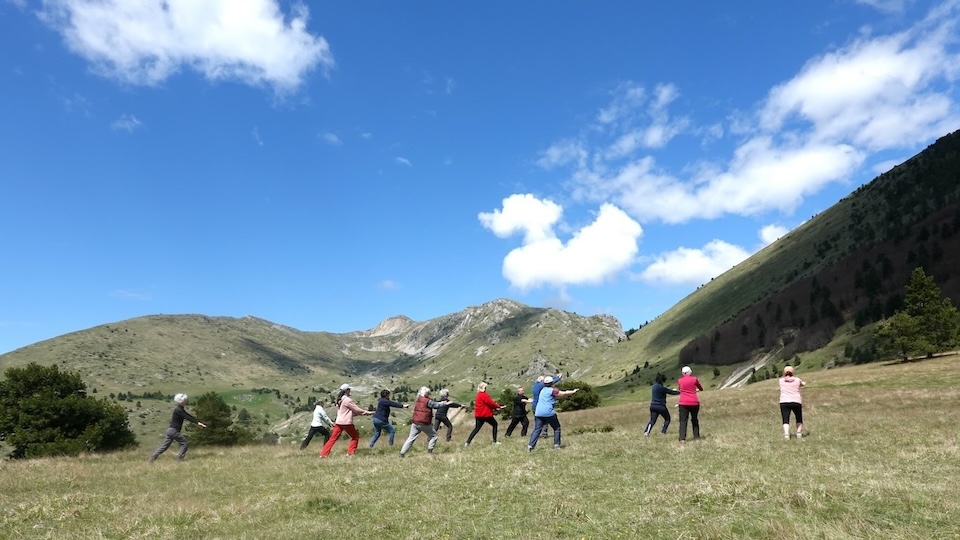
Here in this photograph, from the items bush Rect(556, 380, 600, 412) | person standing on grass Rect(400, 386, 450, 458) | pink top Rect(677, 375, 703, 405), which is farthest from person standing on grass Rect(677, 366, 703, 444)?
bush Rect(556, 380, 600, 412)

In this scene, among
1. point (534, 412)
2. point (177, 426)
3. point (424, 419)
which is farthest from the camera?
point (534, 412)

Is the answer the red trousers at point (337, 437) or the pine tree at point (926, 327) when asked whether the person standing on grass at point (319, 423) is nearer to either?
the red trousers at point (337, 437)

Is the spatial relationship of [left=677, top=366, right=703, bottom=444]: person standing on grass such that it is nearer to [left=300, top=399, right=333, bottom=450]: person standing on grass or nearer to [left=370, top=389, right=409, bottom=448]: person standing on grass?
[left=370, top=389, right=409, bottom=448]: person standing on grass

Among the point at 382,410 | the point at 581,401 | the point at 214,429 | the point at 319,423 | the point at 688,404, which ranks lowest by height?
the point at 214,429

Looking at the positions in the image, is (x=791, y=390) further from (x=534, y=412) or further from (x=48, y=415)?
(x=48, y=415)

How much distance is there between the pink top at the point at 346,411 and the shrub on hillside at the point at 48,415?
137 ft

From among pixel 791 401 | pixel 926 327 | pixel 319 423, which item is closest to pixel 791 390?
pixel 791 401

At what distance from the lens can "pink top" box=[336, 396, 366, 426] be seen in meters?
20.7

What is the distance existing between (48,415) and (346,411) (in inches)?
2000

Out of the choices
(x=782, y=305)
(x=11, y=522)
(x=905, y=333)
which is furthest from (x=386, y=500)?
(x=782, y=305)

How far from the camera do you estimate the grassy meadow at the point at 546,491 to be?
28.5 feet

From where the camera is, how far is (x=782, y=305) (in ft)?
414

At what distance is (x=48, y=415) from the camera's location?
52625mm

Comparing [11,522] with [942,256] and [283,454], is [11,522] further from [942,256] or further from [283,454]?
[942,256]
